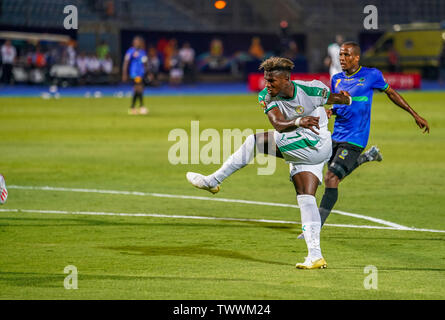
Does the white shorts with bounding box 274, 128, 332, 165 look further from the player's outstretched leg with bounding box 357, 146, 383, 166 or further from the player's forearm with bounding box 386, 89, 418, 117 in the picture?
the player's outstretched leg with bounding box 357, 146, 383, 166

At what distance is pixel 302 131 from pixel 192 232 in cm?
228

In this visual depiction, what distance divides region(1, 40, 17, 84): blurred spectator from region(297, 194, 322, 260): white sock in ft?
124

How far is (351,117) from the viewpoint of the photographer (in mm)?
9836

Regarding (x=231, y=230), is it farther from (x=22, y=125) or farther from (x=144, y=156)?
(x=22, y=125)

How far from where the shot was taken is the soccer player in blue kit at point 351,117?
9.57m

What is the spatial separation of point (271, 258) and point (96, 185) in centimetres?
587

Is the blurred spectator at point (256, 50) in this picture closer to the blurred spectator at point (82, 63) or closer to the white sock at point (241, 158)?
the blurred spectator at point (82, 63)

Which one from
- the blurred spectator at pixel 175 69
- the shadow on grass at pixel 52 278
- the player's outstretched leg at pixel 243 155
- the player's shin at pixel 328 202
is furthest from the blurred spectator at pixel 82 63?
the shadow on grass at pixel 52 278

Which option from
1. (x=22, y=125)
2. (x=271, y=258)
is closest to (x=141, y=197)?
(x=271, y=258)

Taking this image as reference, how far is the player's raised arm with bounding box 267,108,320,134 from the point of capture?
24.9ft

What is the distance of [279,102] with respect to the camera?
8.11 metres

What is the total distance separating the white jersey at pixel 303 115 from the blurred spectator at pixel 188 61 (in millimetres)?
43624

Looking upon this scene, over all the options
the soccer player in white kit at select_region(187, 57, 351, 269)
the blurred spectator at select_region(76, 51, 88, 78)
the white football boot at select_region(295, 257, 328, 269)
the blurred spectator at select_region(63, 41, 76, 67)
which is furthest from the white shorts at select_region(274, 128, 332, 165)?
the blurred spectator at select_region(76, 51, 88, 78)

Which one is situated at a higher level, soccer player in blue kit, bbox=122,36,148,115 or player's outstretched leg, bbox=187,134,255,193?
soccer player in blue kit, bbox=122,36,148,115
